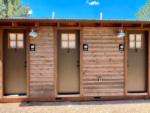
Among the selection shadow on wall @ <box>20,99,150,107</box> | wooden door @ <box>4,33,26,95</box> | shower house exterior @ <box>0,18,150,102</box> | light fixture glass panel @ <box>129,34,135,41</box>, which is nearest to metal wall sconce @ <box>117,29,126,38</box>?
shower house exterior @ <box>0,18,150,102</box>

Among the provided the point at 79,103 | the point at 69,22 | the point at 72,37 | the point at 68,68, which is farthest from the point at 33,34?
the point at 79,103

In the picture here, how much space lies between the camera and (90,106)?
748 centimetres

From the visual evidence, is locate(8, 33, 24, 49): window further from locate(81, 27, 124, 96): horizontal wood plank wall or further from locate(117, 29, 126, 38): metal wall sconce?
locate(117, 29, 126, 38): metal wall sconce

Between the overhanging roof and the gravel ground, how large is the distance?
2226 mm

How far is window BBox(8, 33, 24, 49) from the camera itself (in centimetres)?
816

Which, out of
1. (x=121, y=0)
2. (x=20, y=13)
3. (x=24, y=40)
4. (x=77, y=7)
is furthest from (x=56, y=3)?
(x=24, y=40)

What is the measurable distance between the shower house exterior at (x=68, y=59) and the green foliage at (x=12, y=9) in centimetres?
1888

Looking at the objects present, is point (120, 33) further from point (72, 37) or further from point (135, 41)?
point (72, 37)

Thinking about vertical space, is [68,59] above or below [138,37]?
below

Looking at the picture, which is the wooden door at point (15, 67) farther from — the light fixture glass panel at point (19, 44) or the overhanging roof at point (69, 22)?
the overhanging roof at point (69, 22)

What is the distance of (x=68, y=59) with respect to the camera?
332 inches

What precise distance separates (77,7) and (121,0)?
5.61 metres

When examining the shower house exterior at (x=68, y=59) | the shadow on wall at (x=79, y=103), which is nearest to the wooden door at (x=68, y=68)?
the shower house exterior at (x=68, y=59)

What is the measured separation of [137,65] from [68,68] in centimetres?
214
